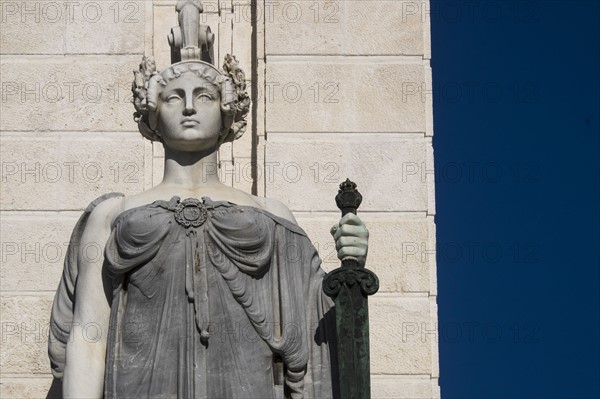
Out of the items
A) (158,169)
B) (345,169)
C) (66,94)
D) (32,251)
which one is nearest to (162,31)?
(66,94)

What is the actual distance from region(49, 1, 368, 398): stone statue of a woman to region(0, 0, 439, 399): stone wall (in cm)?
144

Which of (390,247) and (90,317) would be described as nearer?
(90,317)

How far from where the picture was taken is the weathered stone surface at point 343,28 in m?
14.9

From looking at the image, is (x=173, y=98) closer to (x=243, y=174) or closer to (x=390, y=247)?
(x=243, y=174)

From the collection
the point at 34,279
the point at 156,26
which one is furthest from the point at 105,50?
the point at 34,279

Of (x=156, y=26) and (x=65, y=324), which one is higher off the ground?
(x=156, y=26)

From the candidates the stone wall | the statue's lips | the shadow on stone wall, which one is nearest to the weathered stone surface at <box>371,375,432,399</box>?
the stone wall

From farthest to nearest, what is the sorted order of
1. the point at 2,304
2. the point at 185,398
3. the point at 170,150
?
1. the point at 2,304
2. the point at 170,150
3. the point at 185,398

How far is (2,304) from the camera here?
14.4 metres

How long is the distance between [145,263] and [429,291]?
246cm

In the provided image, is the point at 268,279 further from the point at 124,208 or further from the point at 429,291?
the point at 429,291

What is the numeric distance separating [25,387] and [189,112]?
2.35m

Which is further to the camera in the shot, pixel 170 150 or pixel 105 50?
pixel 105 50

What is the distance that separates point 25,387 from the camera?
14.2 metres
